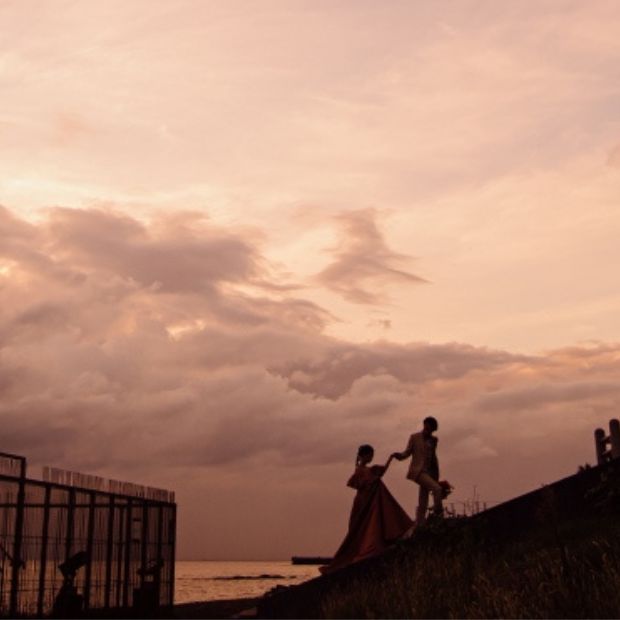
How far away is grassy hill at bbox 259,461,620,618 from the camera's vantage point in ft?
38.1

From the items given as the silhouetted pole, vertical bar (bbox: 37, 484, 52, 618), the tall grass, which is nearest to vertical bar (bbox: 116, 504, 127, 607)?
vertical bar (bbox: 37, 484, 52, 618)

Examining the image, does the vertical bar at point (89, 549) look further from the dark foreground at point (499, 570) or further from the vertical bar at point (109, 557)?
the dark foreground at point (499, 570)

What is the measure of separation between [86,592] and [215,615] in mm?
2757

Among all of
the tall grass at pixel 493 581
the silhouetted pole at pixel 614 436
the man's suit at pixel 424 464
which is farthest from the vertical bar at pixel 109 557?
the silhouetted pole at pixel 614 436

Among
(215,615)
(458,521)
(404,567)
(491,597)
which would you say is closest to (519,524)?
(458,521)

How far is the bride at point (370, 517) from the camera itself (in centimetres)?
1769

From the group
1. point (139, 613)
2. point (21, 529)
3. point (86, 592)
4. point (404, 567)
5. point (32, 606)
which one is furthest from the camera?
point (139, 613)

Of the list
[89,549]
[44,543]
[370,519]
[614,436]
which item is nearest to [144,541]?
[89,549]

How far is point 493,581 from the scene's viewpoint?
550 inches

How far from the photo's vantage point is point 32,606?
61.1ft

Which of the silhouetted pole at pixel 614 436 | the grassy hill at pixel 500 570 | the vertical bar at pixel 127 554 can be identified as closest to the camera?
the grassy hill at pixel 500 570

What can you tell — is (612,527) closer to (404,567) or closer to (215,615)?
(404,567)

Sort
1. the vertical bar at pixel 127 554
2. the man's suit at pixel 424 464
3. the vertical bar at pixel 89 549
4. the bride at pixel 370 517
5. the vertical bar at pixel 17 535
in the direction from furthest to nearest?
the vertical bar at pixel 127 554
the vertical bar at pixel 89 549
the bride at pixel 370 517
the man's suit at pixel 424 464
the vertical bar at pixel 17 535

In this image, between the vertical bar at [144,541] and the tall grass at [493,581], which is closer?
the tall grass at [493,581]
